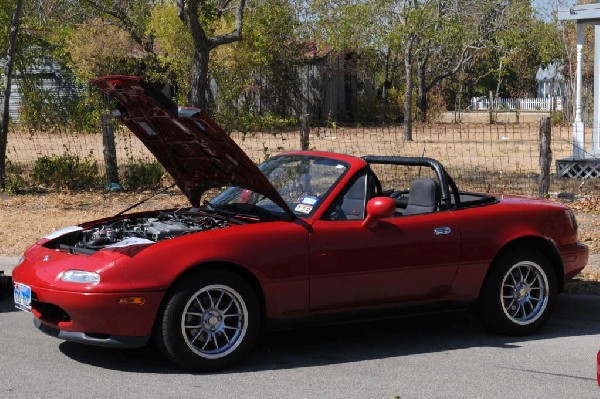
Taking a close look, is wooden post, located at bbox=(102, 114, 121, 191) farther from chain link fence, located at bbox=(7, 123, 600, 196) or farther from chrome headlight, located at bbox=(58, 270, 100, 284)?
chrome headlight, located at bbox=(58, 270, 100, 284)

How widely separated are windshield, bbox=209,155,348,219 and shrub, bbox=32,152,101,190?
26.4 ft

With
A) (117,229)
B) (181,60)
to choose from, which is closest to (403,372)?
(117,229)

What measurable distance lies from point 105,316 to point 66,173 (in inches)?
371

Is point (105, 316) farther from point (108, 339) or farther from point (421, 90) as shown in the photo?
point (421, 90)

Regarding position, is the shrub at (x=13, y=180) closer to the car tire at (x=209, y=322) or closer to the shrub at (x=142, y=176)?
the shrub at (x=142, y=176)

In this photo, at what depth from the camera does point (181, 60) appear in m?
32.0

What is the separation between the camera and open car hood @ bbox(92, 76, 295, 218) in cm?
625

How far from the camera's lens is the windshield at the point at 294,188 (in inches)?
264

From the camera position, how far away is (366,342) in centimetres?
709

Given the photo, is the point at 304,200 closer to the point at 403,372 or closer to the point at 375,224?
the point at 375,224

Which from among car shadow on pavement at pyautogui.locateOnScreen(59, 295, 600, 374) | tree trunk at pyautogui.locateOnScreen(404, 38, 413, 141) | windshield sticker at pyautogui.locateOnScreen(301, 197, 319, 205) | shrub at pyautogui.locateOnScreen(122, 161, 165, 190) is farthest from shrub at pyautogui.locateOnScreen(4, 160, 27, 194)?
tree trunk at pyautogui.locateOnScreen(404, 38, 413, 141)

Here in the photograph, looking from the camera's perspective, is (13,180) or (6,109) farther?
(6,109)

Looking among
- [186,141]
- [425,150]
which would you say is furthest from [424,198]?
[425,150]

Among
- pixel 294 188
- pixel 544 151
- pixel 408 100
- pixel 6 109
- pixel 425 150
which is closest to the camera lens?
pixel 294 188
